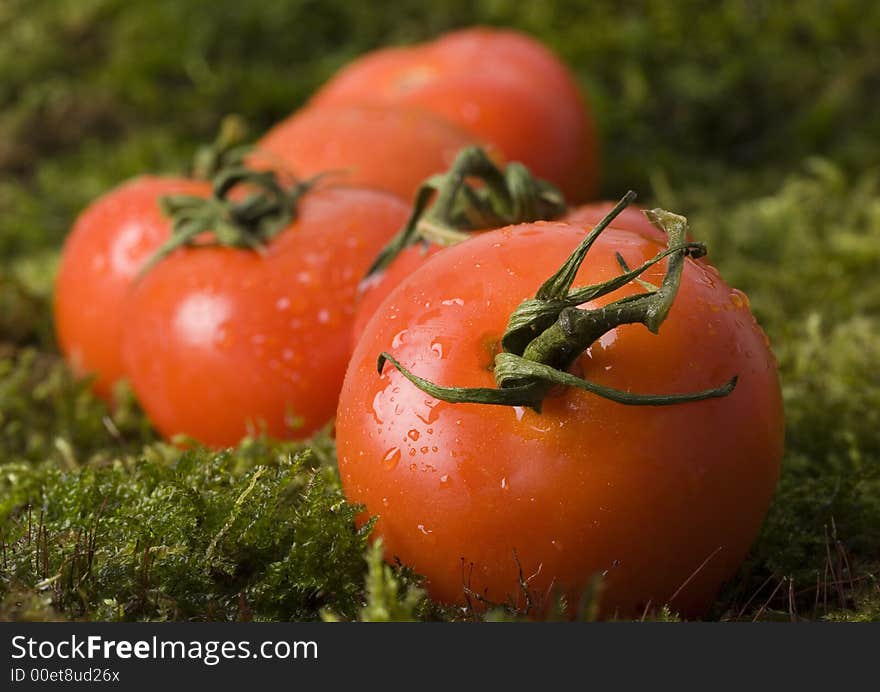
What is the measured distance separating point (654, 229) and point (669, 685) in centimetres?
73

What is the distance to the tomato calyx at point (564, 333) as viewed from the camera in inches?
44.2

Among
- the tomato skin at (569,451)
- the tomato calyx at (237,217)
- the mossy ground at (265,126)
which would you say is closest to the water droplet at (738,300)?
the tomato skin at (569,451)

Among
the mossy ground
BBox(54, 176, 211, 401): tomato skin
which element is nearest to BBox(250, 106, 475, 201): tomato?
BBox(54, 176, 211, 401): tomato skin

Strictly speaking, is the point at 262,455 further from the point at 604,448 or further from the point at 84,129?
the point at 84,129

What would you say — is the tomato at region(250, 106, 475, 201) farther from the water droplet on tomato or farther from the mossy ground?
the water droplet on tomato

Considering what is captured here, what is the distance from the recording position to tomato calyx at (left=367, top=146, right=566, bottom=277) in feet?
5.13

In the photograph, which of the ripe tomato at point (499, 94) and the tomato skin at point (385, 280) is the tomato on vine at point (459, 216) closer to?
the tomato skin at point (385, 280)

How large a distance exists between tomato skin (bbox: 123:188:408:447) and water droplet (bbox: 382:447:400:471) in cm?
47

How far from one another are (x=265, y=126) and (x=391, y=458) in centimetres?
248

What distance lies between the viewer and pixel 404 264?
1574 mm

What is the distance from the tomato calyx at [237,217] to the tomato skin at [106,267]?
247 mm

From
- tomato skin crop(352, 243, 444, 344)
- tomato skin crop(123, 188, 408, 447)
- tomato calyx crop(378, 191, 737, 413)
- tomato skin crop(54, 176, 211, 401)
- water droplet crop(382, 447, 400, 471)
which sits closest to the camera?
tomato calyx crop(378, 191, 737, 413)

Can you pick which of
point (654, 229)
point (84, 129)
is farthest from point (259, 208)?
point (84, 129)

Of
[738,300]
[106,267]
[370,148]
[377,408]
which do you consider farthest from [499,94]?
[377,408]
